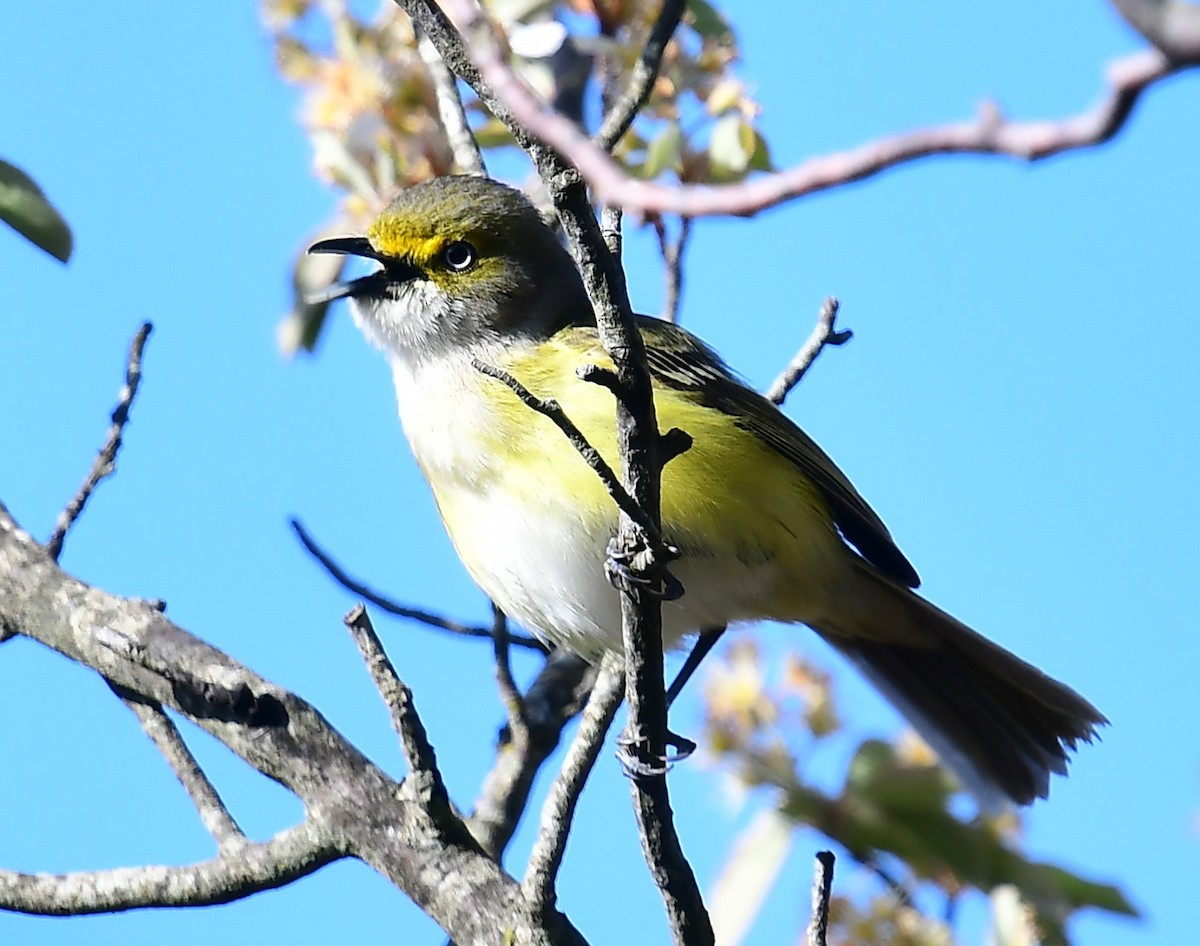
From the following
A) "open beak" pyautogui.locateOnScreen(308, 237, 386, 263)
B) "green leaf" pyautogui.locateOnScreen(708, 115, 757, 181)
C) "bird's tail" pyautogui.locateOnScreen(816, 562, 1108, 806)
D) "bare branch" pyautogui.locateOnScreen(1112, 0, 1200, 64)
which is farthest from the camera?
"bird's tail" pyautogui.locateOnScreen(816, 562, 1108, 806)

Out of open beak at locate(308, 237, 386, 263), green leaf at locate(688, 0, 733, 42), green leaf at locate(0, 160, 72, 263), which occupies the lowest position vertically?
green leaf at locate(0, 160, 72, 263)

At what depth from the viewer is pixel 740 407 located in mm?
4109

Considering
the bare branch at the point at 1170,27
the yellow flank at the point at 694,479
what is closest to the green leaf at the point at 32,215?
the yellow flank at the point at 694,479

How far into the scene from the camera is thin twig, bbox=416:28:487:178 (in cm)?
417

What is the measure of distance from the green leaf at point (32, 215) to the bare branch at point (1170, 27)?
246 cm

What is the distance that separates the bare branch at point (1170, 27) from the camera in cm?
69

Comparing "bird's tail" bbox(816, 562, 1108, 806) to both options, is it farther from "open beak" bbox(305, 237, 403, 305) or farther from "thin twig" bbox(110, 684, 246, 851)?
"thin twig" bbox(110, 684, 246, 851)

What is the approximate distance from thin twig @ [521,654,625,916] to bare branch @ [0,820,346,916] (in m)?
0.51

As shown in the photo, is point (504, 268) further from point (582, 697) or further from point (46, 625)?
point (46, 625)

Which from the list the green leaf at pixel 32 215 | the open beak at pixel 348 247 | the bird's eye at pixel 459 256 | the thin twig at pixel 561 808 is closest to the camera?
the green leaf at pixel 32 215

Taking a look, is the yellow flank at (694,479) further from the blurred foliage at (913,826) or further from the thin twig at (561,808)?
the blurred foliage at (913,826)

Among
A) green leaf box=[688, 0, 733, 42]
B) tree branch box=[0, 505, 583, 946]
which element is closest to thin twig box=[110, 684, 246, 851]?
tree branch box=[0, 505, 583, 946]

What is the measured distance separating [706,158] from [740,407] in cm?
71

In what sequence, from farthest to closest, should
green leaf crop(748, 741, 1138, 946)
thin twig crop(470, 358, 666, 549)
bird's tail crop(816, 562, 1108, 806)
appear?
1. bird's tail crop(816, 562, 1108, 806)
2. thin twig crop(470, 358, 666, 549)
3. green leaf crop(748, 741, 1138, 946)
